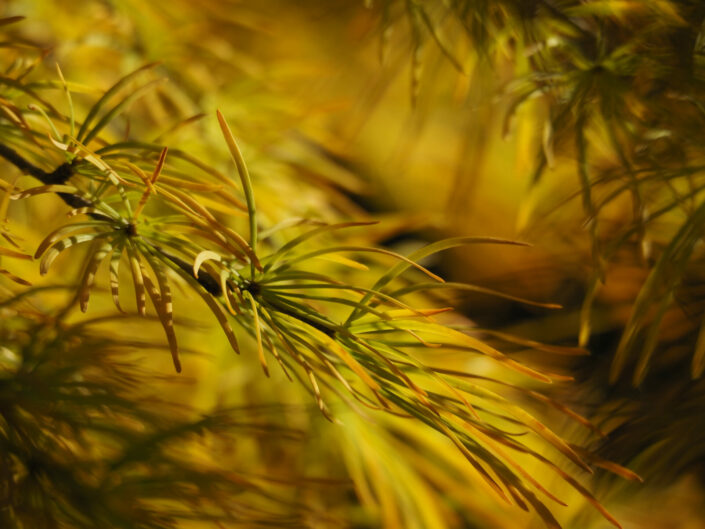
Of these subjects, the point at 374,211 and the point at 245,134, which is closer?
the point at 245,134

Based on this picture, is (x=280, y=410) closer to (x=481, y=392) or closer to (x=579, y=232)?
(x=481, y=392)

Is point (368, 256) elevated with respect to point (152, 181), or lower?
lower

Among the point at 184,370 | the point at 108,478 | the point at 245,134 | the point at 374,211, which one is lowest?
the point at 374,211

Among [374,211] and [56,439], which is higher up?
[56,439]

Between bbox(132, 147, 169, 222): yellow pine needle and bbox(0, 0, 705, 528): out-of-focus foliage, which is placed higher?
bbox(132, 147, 169, 222): yellow pine needle

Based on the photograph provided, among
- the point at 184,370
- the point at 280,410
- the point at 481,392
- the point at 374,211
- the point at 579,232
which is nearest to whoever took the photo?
the point at 481,392

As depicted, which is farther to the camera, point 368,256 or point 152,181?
point 368,256

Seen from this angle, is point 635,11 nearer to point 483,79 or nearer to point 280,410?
point 483,79

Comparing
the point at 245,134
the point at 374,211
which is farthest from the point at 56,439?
the point at 374,211

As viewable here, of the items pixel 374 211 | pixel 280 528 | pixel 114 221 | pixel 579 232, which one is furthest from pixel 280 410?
pixel 374 211

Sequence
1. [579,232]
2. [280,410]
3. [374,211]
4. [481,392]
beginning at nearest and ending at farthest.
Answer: [481,392] → [280,410] → [579,232] → [374,211]

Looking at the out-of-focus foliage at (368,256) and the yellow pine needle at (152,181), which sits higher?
the yellow pine needle at (152,181)
